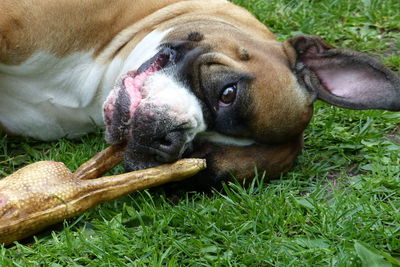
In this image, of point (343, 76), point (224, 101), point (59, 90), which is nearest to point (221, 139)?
point (224, 101)

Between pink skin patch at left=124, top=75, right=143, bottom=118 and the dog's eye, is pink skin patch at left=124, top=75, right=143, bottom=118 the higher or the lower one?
the higher one

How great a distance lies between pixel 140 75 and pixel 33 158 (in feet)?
3.14

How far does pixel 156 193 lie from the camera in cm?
345

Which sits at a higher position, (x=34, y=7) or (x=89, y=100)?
(x=34, y=7)

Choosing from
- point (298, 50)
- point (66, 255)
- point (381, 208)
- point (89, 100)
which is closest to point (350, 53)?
point (298, 50)

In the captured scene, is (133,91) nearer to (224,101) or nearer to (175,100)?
(175,100)

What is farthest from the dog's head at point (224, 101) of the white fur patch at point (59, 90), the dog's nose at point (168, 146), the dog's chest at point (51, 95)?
the dog's chest at point (51, 95)

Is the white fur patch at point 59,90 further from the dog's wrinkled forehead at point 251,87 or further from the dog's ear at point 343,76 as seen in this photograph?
the dog's ear at point 343,76

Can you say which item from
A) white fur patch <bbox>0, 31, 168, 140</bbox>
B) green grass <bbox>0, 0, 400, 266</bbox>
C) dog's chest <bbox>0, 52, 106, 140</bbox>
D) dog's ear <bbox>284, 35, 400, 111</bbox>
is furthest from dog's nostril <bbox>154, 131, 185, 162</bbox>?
dog's chest <bbox>0, 52, 106, 140</bbox>

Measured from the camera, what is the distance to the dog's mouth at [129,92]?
11.0 feet

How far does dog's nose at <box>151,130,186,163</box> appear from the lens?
3.23 m

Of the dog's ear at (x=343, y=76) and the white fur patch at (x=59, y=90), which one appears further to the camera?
the white fur patch at (x=59, y=90)

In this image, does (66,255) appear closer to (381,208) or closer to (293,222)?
(293,222)

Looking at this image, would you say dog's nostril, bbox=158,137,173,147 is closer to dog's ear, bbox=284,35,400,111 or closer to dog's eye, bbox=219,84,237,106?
dog's eye, bbox=219,84,237,106
